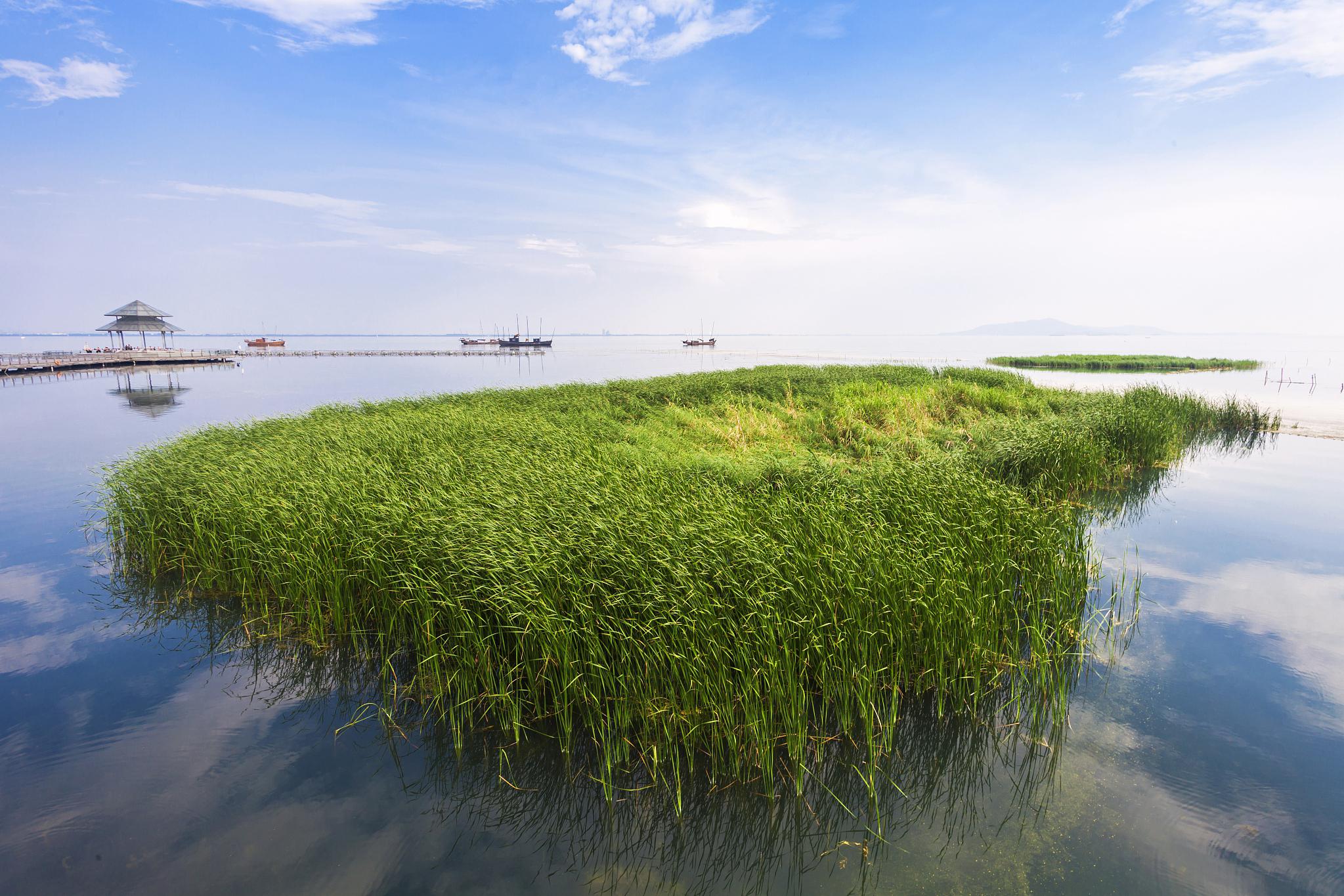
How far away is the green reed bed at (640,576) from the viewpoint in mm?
5703

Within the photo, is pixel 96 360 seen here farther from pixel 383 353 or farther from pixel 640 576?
pixel 640 576

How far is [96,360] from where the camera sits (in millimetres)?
56844

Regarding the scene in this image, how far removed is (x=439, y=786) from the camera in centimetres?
572

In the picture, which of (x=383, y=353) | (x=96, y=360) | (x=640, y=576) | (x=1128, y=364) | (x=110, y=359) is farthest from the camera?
(x=383, y=353)

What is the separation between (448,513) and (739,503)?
157 inches

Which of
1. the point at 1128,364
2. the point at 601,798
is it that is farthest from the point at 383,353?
the point at 601,798

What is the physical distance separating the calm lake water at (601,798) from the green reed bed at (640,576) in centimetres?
52

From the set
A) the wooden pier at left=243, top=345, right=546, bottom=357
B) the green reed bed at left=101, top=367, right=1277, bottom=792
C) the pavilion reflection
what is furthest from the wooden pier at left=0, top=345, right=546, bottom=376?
the green reed bed at left=101, top=367, right=1277, bottom=792

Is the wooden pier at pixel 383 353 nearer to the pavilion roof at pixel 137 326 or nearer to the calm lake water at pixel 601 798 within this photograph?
the pavilion roof at pixel 137 326

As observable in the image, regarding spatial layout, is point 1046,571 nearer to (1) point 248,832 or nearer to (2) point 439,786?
(2) point 439,786

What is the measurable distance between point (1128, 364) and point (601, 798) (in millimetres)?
63470

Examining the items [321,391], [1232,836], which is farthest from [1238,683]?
[321,391]

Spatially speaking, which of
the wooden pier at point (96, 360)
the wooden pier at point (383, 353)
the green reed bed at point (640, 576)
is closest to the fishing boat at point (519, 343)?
the wooden pier at point (383, 353)

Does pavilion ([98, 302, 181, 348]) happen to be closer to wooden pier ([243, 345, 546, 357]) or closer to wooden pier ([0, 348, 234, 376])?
wooden pier ([0, 348, 234, 376])
